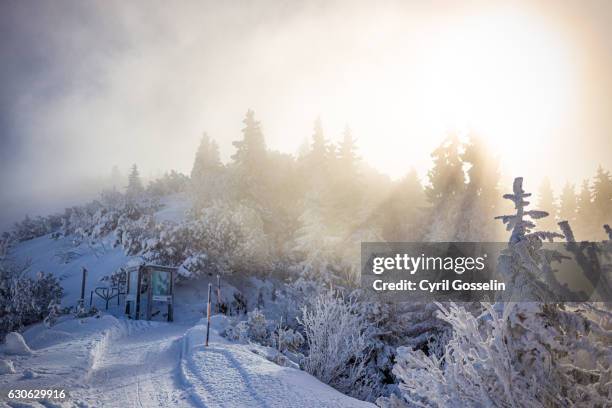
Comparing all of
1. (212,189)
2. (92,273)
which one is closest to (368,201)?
(212,189)

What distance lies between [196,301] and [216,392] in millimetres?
20474

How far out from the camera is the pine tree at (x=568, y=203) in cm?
4822

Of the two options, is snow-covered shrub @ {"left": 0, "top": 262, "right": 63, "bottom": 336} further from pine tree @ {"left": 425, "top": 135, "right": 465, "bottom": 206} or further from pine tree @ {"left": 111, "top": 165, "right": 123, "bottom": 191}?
pine tree @ {"left": 111, "top": 165, "right": 123, "bottom": 191}

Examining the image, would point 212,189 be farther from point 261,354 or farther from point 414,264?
point 261,354

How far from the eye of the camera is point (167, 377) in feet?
25.2

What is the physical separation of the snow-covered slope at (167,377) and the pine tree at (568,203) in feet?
162

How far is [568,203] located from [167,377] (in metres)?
53.7

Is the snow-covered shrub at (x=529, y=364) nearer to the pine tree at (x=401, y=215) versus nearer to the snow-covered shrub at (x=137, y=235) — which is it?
the snow-covered shrub at (x=137, y=235)

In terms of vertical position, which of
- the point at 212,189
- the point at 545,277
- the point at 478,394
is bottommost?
the point at 478,394

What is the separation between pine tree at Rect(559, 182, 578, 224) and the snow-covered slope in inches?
1949

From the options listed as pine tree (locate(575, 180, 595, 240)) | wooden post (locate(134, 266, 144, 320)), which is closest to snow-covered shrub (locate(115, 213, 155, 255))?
wooden post (locate(134, 266, 144, 320))

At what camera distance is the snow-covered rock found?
8.72 metres

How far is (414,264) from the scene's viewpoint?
23.0 m

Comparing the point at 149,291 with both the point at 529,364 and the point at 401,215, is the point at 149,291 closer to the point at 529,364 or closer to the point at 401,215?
the point at 529,364
